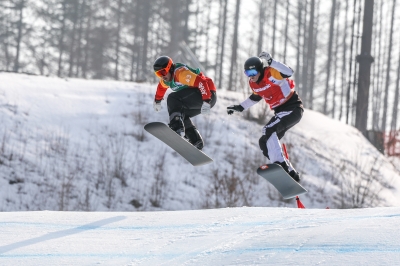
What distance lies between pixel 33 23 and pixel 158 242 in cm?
2817

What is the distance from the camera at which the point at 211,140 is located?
1499 centimetres

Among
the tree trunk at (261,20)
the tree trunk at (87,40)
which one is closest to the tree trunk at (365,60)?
the tree trunk at (87,40)

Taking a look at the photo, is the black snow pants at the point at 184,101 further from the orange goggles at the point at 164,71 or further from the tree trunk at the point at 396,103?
the tree trunk at the point at 396,103

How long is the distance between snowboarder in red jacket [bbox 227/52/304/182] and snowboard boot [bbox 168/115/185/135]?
3.43 ft

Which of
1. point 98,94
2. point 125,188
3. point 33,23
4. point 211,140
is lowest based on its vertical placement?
point 125,188

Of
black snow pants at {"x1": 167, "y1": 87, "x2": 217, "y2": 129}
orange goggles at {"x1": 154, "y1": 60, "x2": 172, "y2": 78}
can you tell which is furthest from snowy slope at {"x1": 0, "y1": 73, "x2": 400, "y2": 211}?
orange goggles at {"x1": 154, "y1": 60, "x2": 172, "y2": 78}

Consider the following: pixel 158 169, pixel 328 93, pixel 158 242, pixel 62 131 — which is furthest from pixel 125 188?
pixel 328 93

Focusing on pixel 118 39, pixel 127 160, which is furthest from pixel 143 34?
pixel 127 160

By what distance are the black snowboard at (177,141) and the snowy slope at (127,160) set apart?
426 centimetres

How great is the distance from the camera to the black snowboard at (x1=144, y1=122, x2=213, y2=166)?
8469mm

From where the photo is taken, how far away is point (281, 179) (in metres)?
8.27

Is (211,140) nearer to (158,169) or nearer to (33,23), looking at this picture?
(158,169)

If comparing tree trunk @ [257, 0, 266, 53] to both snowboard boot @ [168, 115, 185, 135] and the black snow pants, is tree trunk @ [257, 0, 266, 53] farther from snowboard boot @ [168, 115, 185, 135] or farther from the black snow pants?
snowboard boot @ [168, 115, 185, 135]

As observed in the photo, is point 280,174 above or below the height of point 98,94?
below
